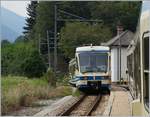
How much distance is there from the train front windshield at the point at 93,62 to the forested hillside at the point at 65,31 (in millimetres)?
7129

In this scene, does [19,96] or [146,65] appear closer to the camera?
[146,65]

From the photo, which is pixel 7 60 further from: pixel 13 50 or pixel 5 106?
pixel 5 106

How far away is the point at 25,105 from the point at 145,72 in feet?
52.9

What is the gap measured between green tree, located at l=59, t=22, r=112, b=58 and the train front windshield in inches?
759

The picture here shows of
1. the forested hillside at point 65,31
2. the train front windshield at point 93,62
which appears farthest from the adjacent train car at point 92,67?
the forested hillside at point 65,31

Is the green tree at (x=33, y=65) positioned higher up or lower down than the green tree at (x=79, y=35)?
lower down

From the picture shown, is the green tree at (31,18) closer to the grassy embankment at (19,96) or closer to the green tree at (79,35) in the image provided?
the green tree at (79,35)

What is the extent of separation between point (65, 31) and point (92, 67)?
25145mm

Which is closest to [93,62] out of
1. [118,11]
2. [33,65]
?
[33,65]

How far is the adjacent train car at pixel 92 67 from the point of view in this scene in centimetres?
2931

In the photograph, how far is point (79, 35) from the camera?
57406 mm

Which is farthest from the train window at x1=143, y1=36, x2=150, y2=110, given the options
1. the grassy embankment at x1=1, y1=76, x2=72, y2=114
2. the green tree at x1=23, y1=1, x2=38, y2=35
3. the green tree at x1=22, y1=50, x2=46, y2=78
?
the green tree at x1=23, y1=1, x2=38, y2=35

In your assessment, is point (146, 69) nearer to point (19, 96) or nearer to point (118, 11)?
point (19, 96)

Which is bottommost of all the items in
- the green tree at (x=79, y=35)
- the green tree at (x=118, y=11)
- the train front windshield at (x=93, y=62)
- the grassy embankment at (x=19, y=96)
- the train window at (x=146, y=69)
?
the grassy embankment at (x=19, y=96)
